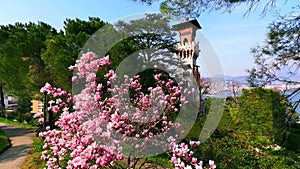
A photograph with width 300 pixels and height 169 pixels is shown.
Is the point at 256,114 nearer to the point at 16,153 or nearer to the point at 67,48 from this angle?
the point at 67,48

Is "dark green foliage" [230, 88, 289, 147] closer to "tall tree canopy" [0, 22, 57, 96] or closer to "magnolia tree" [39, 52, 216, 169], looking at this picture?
"magnolia tree" [39, 52, 216, 169]

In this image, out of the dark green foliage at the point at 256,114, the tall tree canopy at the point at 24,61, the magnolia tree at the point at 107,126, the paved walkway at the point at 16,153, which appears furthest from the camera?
the tall tree canopy at the point at 24,61

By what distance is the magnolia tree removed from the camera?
2461mm

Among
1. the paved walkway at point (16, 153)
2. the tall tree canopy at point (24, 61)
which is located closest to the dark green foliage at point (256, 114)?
the paved walkway at point (16, 153)

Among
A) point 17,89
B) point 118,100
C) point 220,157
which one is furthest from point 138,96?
point 17,89

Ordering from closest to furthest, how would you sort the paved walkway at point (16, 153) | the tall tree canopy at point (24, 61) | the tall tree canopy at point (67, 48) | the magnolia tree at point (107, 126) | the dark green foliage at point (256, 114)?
the magnolia tree at point (107, 126) < the dark green foliage at point (256, 114) < the paved walkway at point (16, 153) < the tall tree canopy at point (67, 48) < the tall tree canopy at point (24, 61)

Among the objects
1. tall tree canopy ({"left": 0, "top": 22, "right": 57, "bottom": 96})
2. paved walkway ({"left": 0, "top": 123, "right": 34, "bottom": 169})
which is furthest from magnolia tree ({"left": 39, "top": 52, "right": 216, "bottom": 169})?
tall tree canopy ({"left": 0, "top": 22, "right": 57, "bottom": 96})

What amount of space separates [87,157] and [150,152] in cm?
163

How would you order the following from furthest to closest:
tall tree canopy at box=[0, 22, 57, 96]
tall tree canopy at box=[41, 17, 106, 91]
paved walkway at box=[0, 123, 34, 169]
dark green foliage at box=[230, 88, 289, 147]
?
1. tall tree canopy at box=[0, 22, 57, 96]
2. tall tree canopy at box=[41, 17, 106, 91]
3. paved walkway at box=[0, 123, 34, 169]
4. dark green foliage at box=[230, 88, 289, 147]

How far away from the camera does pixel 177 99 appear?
3.48 metres

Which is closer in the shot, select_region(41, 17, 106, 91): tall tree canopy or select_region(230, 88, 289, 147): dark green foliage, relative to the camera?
select_region(230, 88, 289, 147): dark green foliage

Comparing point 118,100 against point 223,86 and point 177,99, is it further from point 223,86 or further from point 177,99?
point 223,86

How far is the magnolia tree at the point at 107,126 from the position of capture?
246cm

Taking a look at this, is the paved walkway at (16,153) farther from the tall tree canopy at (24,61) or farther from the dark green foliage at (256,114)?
the dark green foliage at (256,114)
